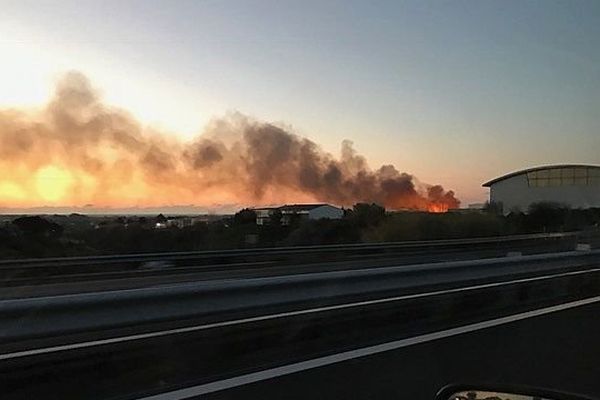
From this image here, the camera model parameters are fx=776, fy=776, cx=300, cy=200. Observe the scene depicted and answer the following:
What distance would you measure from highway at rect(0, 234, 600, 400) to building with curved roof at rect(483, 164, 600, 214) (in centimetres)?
9034

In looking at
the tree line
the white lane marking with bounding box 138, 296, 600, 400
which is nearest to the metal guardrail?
the white lane marking with bounding box 138, 296, 600, 400

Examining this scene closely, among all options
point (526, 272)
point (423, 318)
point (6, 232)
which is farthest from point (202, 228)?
point (423, 318)

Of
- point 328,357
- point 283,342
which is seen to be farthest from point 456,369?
point 283,342

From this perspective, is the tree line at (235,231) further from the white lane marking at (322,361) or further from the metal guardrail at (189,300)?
the white lane marking at (322,361)

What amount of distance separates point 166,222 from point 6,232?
10.6 metres

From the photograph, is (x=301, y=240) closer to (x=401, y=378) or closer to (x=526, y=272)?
(x=526, y=272)

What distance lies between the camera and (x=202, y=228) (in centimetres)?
3838

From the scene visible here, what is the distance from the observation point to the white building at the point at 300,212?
145 ft

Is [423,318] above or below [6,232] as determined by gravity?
below

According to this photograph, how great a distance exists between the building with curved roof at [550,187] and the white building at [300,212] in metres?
50.0

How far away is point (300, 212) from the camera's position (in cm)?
4869

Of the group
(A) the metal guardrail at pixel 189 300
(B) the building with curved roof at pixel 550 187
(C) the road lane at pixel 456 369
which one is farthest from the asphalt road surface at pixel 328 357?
(B) the building with curved roof at pixel 550 187

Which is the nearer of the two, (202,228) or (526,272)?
(526,272)

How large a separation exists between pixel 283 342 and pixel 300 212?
4015 cm
